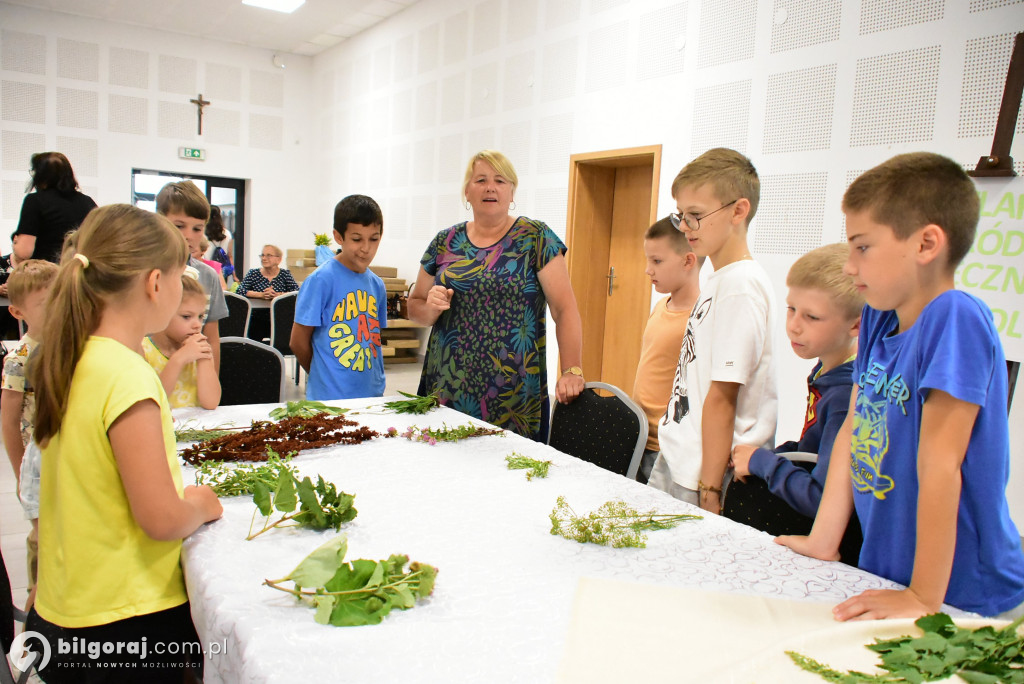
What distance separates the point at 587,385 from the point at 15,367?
70.5 inches

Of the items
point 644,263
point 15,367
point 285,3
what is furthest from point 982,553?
point 285,3

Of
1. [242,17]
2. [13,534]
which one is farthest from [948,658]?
[242,17]

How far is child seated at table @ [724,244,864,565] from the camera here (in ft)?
5.07

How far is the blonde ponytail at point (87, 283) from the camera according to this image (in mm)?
1220

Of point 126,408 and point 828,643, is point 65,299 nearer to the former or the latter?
point 126,408

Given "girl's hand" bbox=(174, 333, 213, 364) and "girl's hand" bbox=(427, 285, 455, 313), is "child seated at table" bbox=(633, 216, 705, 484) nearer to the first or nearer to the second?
"girl's hand" bbox=(427, 285, 455, 313)

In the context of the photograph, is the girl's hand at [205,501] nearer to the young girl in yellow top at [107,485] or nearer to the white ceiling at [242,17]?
the young girl in yellow top at [107,485]

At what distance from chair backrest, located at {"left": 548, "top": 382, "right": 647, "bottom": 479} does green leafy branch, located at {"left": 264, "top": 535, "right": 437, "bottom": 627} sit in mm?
1135

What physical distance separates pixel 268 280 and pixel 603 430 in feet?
17.6

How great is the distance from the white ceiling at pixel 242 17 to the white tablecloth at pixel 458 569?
811 centimetres

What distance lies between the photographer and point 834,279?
1646 millimetres

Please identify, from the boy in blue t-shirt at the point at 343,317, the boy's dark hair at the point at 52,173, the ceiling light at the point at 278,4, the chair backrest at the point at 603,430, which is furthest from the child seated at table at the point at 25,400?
the ceiling light at the point at 278,4

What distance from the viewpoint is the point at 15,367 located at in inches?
77.8

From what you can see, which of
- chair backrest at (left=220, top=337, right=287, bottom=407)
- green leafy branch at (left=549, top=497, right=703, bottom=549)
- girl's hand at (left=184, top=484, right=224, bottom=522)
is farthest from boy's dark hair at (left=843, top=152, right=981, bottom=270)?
chair backrest at (left=220, top=337, right=287, bottom=407)
